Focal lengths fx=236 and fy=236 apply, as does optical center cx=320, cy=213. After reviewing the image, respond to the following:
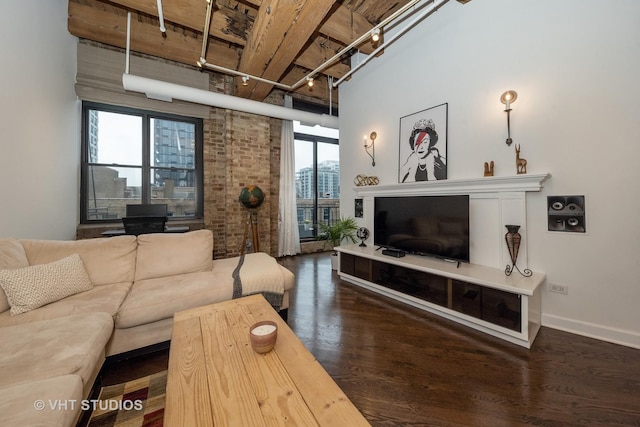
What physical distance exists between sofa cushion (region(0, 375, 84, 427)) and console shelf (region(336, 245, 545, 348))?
2.59m

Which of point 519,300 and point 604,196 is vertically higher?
point 604,196

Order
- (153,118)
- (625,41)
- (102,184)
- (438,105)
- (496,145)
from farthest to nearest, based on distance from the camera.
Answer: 1. (153,118)
2. (102,184)
3. (438,105)
4. (496,145)
5. (625,41)

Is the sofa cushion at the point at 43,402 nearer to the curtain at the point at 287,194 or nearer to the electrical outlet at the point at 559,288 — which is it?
the electrical outlet at the point at 559,288

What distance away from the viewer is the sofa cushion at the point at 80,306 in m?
1.49

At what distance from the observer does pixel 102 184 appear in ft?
11.8

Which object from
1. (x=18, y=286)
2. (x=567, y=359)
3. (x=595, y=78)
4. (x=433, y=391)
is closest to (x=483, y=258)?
(x=567, y=359)

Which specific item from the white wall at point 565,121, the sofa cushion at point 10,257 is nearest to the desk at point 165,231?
the sofa cushion at point 10,257

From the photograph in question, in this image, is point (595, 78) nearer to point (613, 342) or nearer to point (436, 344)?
point (613, 342)

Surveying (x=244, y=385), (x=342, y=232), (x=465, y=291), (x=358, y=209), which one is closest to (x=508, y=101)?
(x=465, y=291)

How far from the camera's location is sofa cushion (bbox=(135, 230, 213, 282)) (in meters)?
2.22

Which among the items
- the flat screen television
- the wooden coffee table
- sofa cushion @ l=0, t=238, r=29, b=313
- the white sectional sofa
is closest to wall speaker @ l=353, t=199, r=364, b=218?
the flat screen television

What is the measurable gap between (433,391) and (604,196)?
2117 mm

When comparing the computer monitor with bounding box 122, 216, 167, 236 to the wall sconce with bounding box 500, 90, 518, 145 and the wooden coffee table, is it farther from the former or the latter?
the wall sconce with bounding box 500, 90, 518, 145

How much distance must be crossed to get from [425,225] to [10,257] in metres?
3.64
